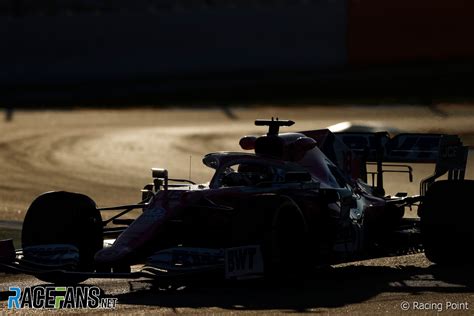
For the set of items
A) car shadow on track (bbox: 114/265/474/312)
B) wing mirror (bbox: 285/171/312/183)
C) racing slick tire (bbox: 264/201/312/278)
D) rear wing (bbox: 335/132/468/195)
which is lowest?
car shadow on track (bbox: 114/265/474/312)

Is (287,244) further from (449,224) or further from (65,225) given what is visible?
(449,224)

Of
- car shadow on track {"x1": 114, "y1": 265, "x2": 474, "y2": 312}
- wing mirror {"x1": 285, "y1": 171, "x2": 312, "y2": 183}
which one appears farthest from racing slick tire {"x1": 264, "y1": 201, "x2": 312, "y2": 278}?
wing mirror {"x1": 285, "y1": 171, "x2": 312, "y2": 183}

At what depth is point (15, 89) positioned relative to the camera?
3141 centimetres

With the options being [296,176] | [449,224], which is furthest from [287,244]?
[449,224]

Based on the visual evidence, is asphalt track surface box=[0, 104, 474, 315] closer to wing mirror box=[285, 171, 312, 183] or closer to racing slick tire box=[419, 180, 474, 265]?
racing slick tire box=[419, 180, 474, 265]

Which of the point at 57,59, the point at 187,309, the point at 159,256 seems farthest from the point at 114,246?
the point at 57,59

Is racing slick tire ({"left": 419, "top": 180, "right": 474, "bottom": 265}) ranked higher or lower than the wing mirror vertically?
lower

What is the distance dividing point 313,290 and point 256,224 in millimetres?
713

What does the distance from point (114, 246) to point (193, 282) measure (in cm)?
79

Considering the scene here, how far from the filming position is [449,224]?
12.2 metres

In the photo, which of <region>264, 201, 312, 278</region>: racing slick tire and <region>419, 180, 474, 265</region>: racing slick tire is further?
<region>419, 180, 474, 265</region>: racing slick tire

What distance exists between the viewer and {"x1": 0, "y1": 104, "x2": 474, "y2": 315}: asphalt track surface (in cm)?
961

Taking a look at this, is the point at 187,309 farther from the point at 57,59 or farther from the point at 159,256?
the point at 57,59

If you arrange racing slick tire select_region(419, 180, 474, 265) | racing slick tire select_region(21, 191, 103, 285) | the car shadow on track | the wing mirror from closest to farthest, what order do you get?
the car shadow on track → racing slick tire select_region(21, 191, 103, 285) → the wing mirror → racing slick tire select_region(419, 180, 474, 265)
